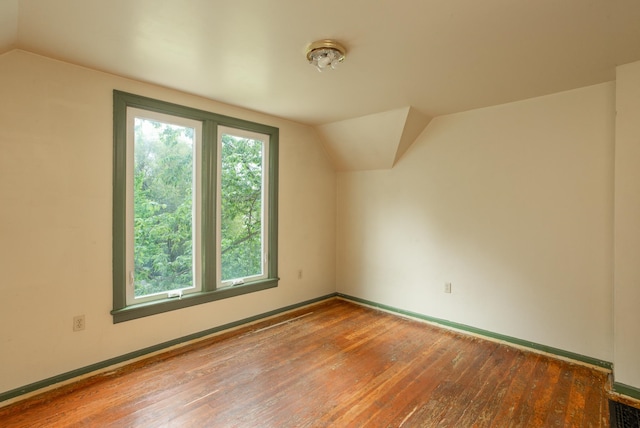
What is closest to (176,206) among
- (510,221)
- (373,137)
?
(373,137)

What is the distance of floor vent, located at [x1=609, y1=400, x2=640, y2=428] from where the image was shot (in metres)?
1.91

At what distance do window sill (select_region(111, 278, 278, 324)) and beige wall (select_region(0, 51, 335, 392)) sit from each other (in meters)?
0.06

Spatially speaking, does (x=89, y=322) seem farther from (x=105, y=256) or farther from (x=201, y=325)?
(x=201, y=325)

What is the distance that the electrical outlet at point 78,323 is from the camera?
7.60 feet

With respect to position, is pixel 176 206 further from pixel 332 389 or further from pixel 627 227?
pixel 627 227

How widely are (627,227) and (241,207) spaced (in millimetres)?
3296

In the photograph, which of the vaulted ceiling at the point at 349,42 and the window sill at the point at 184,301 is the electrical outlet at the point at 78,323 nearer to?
the window sill at the point at 184,301

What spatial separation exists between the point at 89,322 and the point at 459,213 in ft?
11.4

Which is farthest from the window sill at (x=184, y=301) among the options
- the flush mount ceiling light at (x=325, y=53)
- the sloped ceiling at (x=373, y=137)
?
the flush mount ceiling light at (x=325, y=53)

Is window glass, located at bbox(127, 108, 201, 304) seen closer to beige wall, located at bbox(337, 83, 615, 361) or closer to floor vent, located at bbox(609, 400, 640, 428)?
beige wall, located at bbox(337, 83, 615, 361)

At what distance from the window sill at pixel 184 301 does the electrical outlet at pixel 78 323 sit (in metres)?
0.19

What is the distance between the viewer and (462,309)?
330 centimetres

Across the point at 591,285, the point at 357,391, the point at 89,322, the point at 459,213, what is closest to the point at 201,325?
the point at 89,322

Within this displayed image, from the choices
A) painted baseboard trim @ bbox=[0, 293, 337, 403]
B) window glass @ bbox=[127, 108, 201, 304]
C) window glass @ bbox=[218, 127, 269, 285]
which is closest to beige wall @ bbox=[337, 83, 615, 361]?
window glass @ bbox=[218, 127, 269, 285]
